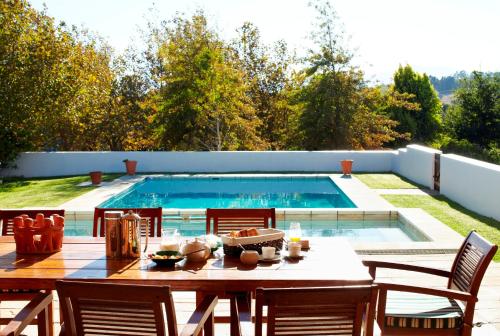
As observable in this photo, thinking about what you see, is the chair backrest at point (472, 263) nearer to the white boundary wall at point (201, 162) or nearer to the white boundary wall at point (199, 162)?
the white boundary wall at point (201, 162)

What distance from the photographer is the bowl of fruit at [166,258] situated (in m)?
3.13

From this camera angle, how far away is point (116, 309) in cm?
250

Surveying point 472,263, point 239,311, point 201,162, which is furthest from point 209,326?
point 201,162

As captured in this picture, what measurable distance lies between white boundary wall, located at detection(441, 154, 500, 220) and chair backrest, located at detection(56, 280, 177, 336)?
22.7ft

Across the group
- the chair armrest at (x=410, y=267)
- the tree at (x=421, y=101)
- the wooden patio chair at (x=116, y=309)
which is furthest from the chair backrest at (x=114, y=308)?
the tree at (x=421, y=101)

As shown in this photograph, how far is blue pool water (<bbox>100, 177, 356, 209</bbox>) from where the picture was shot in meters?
11.4

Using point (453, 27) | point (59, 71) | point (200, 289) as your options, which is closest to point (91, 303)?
point (200, 289)

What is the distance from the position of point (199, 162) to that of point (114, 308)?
12.9 metres

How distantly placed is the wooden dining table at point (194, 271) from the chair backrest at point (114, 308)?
36 cm

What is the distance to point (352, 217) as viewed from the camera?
892cm

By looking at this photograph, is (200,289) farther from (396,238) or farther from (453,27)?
(453,27)

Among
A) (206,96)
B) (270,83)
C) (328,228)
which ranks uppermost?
(270,83)

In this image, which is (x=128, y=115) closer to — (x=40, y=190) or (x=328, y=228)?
(x=40, y=190)

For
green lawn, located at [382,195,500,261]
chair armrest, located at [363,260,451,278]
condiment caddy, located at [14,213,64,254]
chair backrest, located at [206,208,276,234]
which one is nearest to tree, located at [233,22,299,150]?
green lawn, located at [382,195,500,261]
